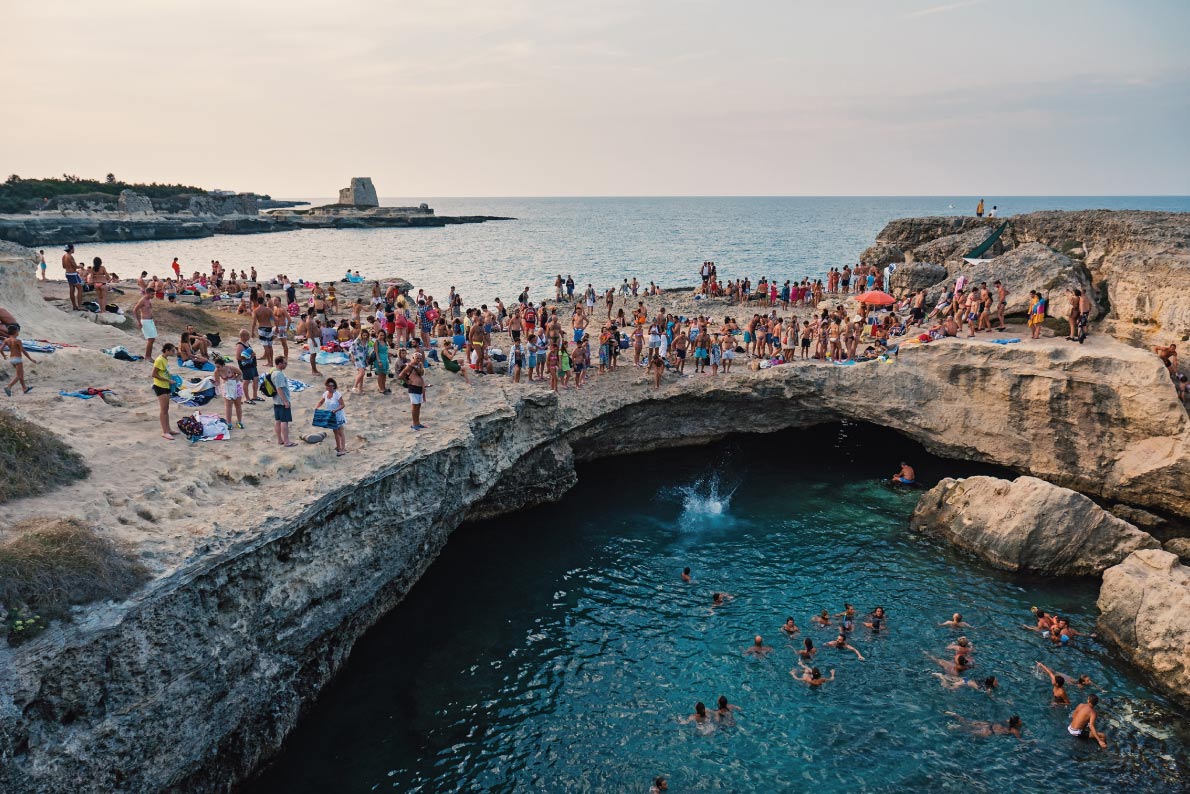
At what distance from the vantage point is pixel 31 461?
494 inches

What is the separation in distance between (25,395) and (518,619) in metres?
12.9

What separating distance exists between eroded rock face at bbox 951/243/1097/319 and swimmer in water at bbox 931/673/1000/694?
16488 mm

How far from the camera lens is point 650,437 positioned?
25859 millimetres

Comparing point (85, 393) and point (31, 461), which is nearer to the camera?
point (31, 461)

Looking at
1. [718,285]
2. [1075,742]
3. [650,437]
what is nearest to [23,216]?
[718,285]

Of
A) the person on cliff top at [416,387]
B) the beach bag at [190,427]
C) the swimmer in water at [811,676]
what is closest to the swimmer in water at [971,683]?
the swimmer in water at [811,676]

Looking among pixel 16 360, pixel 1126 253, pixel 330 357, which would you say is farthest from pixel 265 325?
pixel 1126 253

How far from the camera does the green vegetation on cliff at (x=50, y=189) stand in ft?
338

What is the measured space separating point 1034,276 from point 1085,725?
18.9 meters

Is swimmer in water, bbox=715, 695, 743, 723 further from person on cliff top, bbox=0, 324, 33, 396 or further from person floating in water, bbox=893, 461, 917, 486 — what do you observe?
person on cliff top, bbox=0, 324, 33, 396

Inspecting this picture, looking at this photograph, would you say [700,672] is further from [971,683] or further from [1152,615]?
[1152,615]

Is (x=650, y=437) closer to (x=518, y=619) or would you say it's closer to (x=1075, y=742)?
(x=518, y=619)

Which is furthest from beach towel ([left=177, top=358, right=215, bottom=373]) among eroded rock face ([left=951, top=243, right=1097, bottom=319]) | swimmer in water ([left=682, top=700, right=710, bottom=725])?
eroded rock face ([left=951, top=243, right=1097, bottom=319])

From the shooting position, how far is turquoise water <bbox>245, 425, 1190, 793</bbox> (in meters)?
12.8
